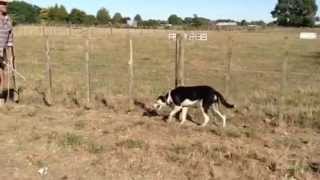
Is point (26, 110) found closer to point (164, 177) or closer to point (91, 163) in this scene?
Answer: point (91, 163)

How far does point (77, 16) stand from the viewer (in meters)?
121

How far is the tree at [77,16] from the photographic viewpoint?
117938mm

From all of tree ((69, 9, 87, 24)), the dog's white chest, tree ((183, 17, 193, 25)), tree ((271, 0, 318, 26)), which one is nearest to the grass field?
the dog's white chest

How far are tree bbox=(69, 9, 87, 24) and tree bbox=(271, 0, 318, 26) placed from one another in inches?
1529

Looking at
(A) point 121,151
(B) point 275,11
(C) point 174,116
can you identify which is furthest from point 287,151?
(B) point 275,11

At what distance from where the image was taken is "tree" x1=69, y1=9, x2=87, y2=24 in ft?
387

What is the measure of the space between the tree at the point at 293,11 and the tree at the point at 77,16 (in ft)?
127

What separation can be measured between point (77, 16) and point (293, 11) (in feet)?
145

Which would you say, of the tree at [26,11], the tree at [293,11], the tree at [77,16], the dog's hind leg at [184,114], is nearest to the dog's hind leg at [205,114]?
the dog's hind leg at [184,114]

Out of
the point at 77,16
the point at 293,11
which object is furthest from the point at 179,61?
the point at 293,11

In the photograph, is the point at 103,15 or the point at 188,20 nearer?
the point at 188,20

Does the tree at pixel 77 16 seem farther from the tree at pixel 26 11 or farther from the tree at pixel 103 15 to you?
the tree at pixel 26 11

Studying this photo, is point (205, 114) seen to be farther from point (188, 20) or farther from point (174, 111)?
point (188, 20)

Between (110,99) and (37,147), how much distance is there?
13.1 feet
